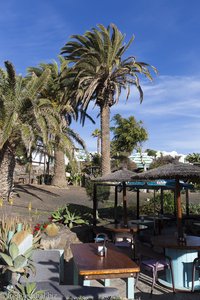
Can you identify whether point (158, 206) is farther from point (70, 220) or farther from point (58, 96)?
point (58, 96)

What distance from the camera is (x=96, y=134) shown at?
210 ft

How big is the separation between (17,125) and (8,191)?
3.71 meters

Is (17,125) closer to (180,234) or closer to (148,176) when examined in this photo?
(148,176)

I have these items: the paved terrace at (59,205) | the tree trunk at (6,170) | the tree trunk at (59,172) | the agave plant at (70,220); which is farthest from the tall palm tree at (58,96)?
the agave plant at (70,220)

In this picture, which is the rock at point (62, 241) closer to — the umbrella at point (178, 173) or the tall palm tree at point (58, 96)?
the umbrella at point (178, 173)

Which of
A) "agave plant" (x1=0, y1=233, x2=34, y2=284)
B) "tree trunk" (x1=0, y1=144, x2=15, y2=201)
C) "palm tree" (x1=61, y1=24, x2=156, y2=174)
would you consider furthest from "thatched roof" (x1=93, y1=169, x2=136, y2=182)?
"palm tree" (x1=61, y1=24, x2=156, y2=174)

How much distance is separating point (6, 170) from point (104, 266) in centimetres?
1348

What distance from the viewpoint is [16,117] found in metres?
15.9

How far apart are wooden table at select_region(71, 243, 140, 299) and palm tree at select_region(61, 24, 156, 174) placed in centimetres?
1842

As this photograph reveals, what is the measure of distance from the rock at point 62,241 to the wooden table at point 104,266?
2.50 meters

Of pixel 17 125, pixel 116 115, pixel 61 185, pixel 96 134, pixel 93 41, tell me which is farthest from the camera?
pixel 96 134

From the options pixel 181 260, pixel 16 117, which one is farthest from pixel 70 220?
pixel 16 117

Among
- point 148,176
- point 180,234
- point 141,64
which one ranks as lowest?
point 180,234

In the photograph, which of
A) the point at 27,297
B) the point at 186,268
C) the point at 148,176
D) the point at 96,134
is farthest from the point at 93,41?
the point at 96,134
